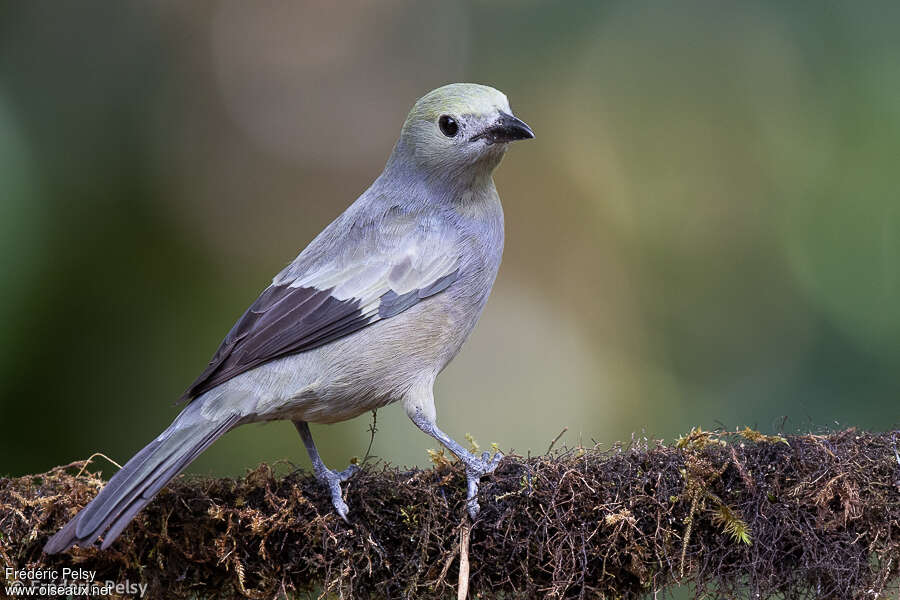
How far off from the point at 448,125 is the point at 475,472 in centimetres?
166

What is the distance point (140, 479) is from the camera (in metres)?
2.93

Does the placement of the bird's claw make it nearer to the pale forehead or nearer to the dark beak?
the dark beak

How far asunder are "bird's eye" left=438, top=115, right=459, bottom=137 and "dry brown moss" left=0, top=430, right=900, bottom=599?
155 cm

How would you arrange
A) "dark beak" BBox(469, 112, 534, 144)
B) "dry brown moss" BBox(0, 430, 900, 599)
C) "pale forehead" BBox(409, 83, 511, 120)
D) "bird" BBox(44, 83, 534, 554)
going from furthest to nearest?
"pale forehead" BBox(409, 83, 511, 120)
"dark beak" BBox(469, 112, 534, 144)
"bird" BBox(44, 83, 534, 554)
"dry brown moss" BBox(0, 430, 900, 599)

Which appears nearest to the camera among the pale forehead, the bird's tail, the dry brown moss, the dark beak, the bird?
the dry brown moss

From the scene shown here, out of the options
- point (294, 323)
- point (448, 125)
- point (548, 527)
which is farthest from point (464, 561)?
point (448, 125)

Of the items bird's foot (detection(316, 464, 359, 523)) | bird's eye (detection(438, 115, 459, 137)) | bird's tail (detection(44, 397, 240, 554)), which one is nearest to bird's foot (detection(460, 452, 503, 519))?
bird's foot (detection(316, 464, 359, 523))

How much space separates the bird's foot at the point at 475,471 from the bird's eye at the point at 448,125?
146 cm

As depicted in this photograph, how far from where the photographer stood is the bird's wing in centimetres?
352

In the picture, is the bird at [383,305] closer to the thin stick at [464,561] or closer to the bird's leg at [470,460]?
the bird's leg at [470,460]

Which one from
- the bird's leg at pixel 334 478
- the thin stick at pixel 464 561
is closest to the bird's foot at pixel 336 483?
the bird's leg at pixel 334 478

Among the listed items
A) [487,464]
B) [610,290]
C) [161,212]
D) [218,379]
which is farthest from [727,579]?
[161,212]

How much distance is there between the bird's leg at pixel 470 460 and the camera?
2.81 m

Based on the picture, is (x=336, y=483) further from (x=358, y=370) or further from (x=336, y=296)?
(x=336, y=296)
